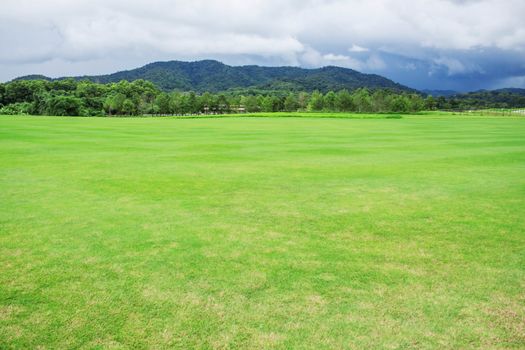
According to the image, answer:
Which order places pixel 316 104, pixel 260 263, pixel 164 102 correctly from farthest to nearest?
pixel 316 104
pixel 164 102
pixel 260 263

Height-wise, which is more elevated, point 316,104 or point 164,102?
point 164,102

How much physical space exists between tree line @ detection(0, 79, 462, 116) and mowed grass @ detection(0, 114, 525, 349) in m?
133

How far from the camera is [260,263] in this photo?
332 inches

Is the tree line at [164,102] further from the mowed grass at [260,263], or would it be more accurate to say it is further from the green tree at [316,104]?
the mowed grass at [260,263]

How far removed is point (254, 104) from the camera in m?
181

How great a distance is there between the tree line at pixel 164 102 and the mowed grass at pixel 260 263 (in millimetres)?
133300

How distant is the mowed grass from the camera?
6.05 meters

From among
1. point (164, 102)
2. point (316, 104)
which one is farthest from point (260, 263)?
A: point (316, 104)

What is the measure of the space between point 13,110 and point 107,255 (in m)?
167

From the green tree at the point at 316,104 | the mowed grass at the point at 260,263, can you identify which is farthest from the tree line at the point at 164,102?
the mowed grass at the point at 260,263

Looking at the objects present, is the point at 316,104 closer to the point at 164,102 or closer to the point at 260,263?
the point at 164,102

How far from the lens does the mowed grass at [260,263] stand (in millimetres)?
6055

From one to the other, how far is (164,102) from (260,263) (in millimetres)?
163903

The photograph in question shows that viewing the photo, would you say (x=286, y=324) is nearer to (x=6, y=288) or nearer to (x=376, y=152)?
(x=6, y=288)
